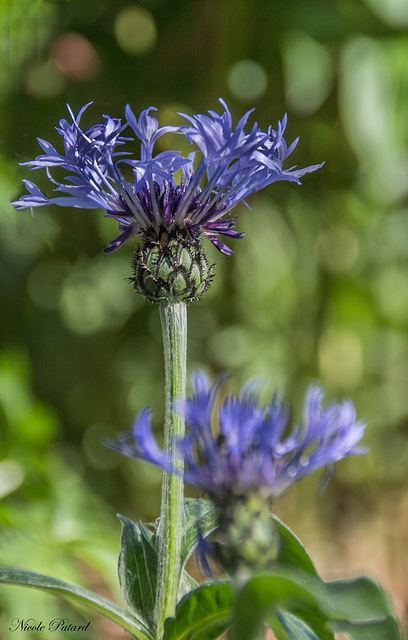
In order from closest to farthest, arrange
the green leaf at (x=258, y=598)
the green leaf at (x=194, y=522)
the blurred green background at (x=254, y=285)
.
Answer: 1. the green leaf at (x=258, y=598)
2. the green leaf at (x=194, y=522)
3. the blurred green background at (x=254, y=285)

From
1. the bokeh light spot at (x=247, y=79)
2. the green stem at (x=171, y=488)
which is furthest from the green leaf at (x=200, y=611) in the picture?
the bokeh light spot at (x=247, y=79)

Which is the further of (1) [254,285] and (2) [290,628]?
(1) [254,285]

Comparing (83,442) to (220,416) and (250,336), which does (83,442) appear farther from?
(220,416)

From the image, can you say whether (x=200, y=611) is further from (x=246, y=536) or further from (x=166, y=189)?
(x=166, y=189)

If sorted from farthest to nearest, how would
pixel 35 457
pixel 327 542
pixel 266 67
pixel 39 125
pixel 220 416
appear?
pixel 327 542 → pixel 266 67 → pixel 35 457 → pixel 39 125 → pixel 220 416

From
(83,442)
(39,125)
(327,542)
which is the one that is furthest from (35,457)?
(327,542)

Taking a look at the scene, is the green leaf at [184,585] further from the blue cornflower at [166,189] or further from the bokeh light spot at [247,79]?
the bokeh light spot at [247,79]

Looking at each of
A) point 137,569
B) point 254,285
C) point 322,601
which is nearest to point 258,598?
point 322,601
